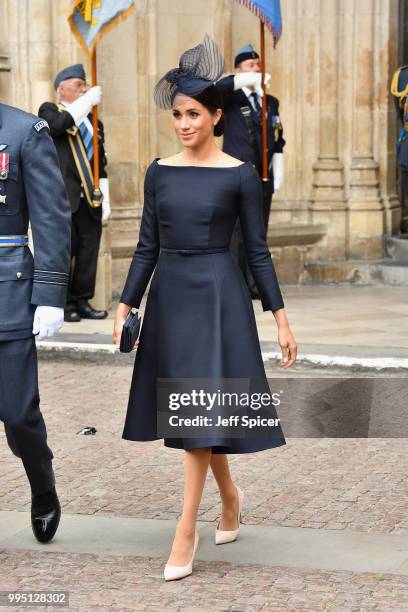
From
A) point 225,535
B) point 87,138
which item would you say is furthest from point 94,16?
point 225,535

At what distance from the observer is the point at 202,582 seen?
16.2 ft

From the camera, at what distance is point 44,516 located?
5.35 metres

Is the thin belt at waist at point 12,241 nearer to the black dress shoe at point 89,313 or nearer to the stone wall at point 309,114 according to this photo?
the black dress shoe at point 89,313

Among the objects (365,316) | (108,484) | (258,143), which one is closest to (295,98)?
(258,143)

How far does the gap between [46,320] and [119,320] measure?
0.26m

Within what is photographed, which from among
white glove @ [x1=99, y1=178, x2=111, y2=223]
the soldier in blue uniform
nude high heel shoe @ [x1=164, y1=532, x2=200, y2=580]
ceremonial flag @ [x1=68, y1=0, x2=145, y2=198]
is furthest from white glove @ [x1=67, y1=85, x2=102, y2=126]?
nude high heel shoe @ [x1=164, y1=532, x2=200, y2=580]

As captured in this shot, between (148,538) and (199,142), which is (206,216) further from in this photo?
(148,538)

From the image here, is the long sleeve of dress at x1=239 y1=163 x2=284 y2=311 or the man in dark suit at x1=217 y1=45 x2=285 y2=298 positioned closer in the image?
the long sleeve of dress at x1=239 y1=163 x2=284 y2=311

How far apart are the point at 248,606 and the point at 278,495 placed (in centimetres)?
146

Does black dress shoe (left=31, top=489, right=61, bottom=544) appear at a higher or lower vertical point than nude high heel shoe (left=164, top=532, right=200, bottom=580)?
higher

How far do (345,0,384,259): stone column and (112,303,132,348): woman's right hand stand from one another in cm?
807

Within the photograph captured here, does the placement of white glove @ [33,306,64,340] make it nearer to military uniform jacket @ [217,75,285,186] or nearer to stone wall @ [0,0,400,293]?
military uniform jacket @ [217,75,285,186]

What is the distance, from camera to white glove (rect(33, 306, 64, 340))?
513 centimetres

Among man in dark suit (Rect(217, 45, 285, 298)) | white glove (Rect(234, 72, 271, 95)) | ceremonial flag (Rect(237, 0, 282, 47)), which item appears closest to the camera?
ceremonial flag (Rect(237, 0, 282, 47))
